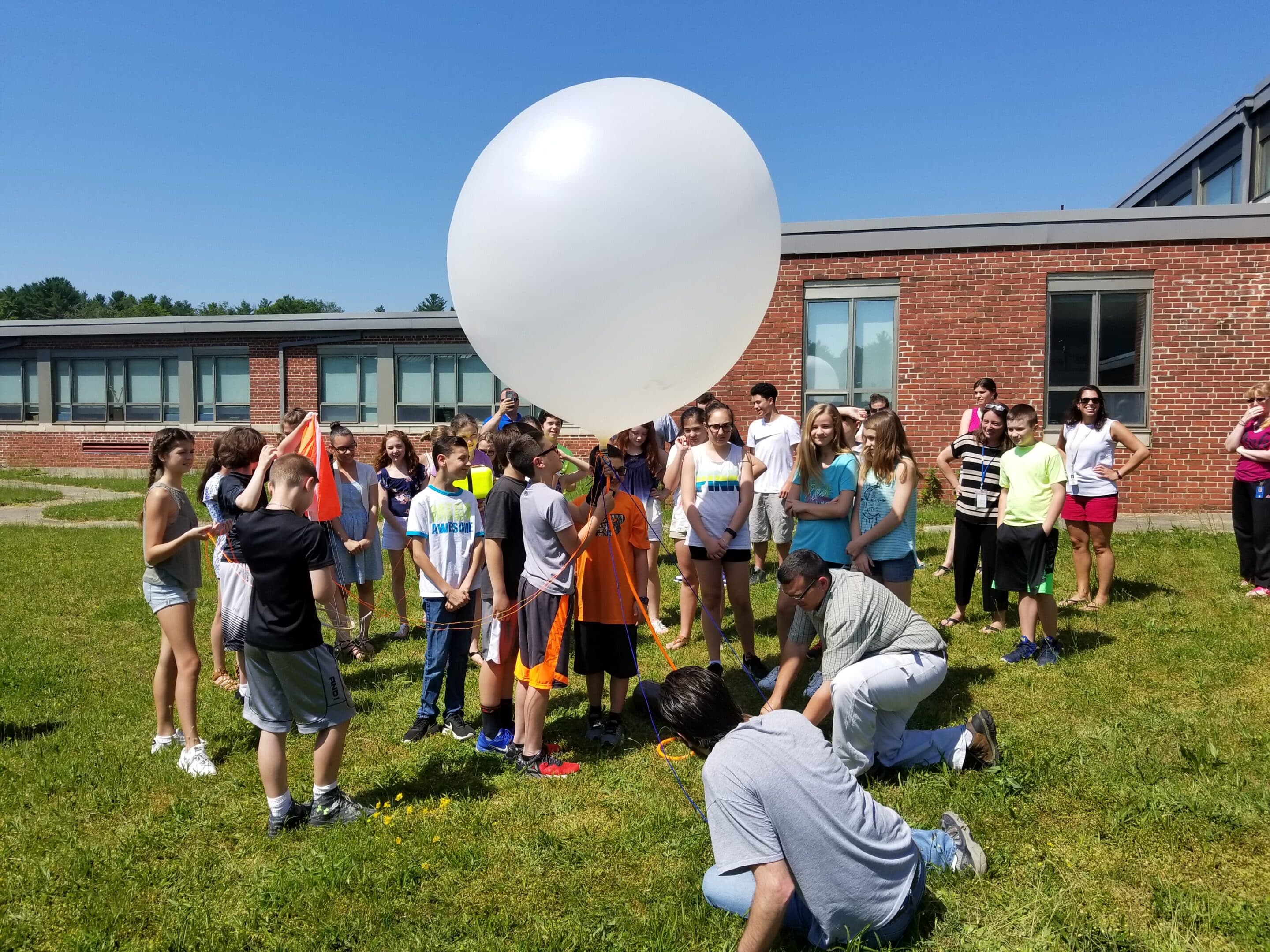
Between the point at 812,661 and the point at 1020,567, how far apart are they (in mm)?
1593

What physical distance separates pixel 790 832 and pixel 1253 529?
686cm

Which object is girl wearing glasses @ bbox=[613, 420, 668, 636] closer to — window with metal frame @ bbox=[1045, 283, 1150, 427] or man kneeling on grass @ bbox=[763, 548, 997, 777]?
man kneeling on grass @ bbox=[763, 548, 997, 777]

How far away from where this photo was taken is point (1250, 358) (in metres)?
12.1

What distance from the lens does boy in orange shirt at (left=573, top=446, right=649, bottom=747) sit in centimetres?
485

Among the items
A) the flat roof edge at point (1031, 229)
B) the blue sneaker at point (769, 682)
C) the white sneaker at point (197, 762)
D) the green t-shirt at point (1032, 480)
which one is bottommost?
the white sneaker at point (197, 762)

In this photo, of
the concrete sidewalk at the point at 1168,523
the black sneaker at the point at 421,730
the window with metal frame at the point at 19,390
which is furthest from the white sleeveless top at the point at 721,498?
the window with metal frame at the point at 19,390

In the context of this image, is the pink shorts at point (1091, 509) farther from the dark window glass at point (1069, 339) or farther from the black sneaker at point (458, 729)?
the dark window glass at point (1069, 339)

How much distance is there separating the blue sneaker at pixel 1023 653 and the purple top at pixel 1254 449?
3.08 m

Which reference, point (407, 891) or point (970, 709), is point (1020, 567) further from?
point (407, 891)

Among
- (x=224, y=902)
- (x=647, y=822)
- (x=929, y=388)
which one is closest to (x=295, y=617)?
(x=224, y=902)

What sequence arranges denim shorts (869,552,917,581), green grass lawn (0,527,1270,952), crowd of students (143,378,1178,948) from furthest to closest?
denim shorts (869,552,917,581)
green grass lawn (0,527,1270,952)
crowd of students (143,378,1178,948)

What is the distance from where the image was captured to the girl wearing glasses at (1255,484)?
7293 millimetres

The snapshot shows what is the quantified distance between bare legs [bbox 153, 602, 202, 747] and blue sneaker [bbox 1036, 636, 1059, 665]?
5.26 m

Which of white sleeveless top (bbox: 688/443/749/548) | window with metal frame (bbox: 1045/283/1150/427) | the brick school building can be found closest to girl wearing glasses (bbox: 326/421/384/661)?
white sleeveless top (bbox: 688/443/749/548)
